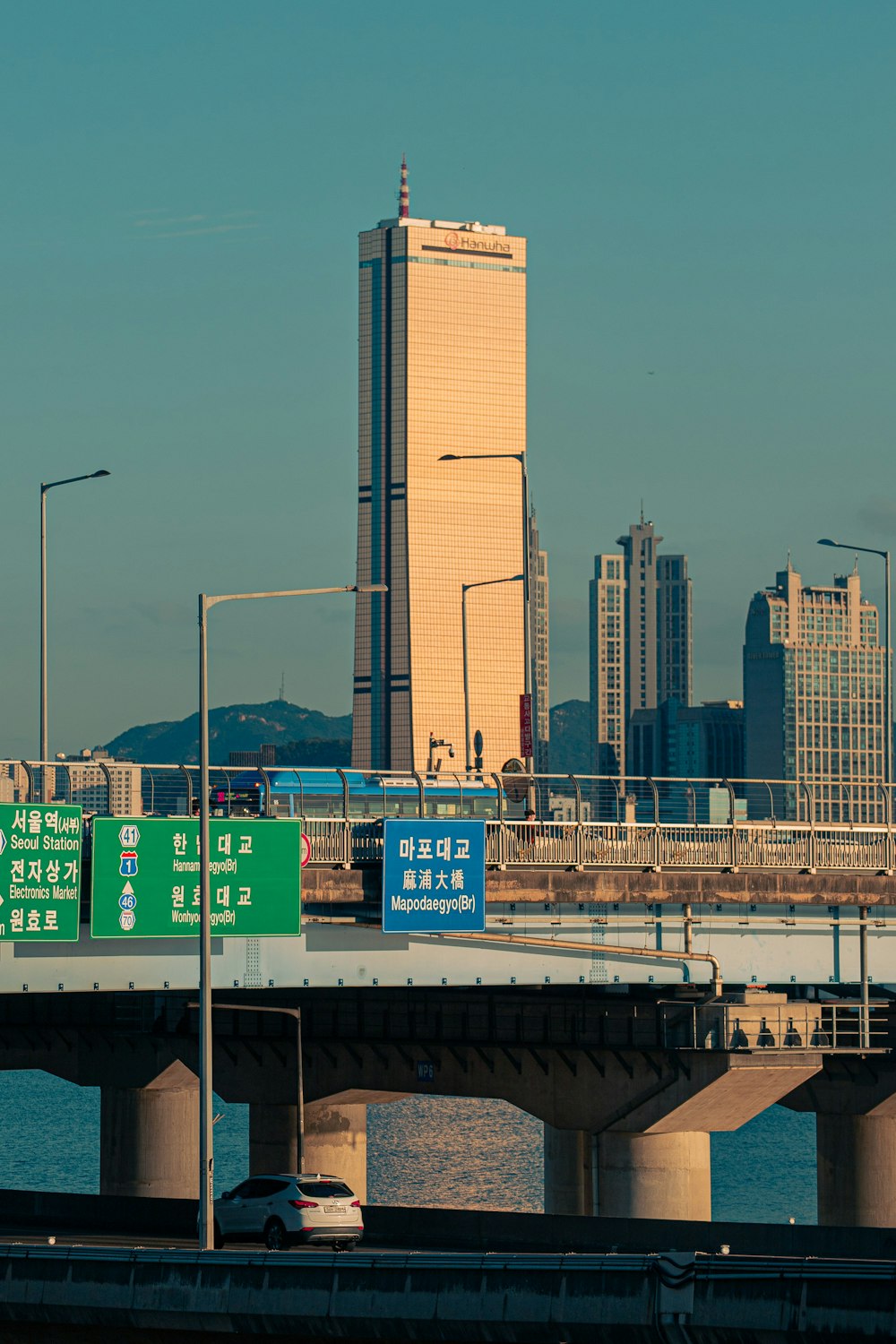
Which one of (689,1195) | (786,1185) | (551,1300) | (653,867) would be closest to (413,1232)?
(653,867)

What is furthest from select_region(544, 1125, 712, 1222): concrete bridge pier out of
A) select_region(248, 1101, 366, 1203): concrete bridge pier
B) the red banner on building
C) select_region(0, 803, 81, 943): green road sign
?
select_region(0, 803, 81, 943): green road sign

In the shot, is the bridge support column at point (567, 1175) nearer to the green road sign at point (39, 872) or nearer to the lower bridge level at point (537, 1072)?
the lower bridge level at point (537, 1072)

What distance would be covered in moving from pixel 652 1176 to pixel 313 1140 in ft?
51.5

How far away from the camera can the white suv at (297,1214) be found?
4600cm

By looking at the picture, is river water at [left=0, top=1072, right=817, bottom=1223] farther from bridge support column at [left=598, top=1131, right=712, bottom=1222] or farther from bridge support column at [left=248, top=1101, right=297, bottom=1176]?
bridge support column at [left=598, top=1131, right=712, bottom=1222]

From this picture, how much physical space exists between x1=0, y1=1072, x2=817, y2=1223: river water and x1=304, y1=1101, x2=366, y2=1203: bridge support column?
32881 mm

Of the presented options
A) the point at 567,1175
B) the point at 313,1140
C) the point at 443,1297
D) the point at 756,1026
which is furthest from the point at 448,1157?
the point at 443,1297

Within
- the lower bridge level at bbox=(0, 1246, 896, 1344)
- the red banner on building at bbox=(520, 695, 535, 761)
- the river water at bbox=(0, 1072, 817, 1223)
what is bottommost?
the river water at bbox=(0, 1072, 817, 1223)

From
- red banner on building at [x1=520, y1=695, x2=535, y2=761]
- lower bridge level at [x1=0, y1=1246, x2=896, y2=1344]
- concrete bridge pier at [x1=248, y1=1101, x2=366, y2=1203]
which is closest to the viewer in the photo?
lower bridge level at [x1=0, y1=1246, x2=896, y2=1344]

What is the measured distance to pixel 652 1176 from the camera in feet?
221

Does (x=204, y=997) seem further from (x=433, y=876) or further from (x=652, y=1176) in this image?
(x=652, y=1176)

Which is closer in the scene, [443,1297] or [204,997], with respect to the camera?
[443,1297]

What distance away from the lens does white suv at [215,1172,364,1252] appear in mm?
46000

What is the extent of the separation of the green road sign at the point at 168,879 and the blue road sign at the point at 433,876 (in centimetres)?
376
